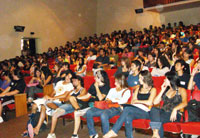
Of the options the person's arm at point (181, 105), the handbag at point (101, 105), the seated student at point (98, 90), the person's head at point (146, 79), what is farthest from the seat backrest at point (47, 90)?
the person's arm at point (181, 105)

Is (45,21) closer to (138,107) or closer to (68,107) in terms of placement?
(68,107)

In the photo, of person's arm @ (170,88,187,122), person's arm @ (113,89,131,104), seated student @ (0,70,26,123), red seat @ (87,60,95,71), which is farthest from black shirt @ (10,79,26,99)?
person's arm @ (170,88,187,122)

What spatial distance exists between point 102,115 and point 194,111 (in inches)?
48.0

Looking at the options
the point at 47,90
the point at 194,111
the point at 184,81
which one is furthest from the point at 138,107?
the point at 47,90

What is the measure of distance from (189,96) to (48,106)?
88.4 inches

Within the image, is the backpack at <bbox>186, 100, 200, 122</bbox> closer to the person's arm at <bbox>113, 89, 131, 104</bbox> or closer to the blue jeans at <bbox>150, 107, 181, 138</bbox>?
the blue jeans at <bbox>150, 107, 181, 138</bbox>

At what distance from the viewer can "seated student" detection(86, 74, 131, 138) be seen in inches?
129

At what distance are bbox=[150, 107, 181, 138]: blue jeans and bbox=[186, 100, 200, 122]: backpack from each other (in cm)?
15

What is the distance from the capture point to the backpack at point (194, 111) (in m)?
2.80

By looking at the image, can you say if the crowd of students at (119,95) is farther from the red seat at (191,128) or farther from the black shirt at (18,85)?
the red seat at (191,128)

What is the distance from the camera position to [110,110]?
338cm

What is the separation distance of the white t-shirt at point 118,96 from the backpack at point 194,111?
0.92 metres

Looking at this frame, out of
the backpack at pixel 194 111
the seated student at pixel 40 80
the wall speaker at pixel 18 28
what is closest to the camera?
the backpack at pixel 194 111

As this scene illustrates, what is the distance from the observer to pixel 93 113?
134 inches
